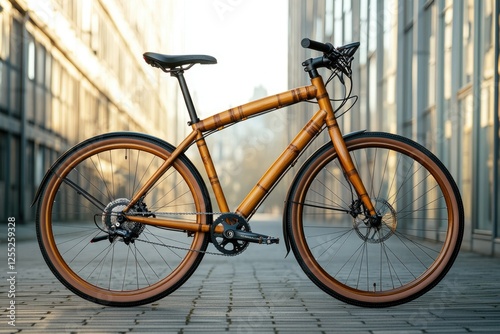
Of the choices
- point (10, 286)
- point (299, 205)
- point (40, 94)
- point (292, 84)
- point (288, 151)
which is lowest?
point (10, 286)

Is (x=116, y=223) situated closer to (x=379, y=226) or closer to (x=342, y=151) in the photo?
(x=342, y=151)

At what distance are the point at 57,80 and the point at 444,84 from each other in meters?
14.2

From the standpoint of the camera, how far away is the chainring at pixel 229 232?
391 cm

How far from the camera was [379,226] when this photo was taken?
3932mm

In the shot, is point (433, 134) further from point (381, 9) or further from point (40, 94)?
point (40, 94)

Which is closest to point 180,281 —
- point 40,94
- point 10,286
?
point 10,286

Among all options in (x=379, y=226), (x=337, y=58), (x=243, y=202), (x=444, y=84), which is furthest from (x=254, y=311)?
(x=444, y=84)

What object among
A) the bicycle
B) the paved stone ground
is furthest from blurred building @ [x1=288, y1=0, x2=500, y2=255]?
the bicycle

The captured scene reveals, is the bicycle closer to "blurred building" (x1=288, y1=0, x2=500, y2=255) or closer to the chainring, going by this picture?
the chainring

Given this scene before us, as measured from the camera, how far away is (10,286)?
5156mm

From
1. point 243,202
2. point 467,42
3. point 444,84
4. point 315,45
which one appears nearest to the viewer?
point 315,45

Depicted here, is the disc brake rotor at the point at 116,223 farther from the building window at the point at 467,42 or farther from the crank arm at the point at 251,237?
the building window at the point at 467,42

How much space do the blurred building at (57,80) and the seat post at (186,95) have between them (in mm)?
14688

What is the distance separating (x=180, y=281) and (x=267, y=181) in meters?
0.60
